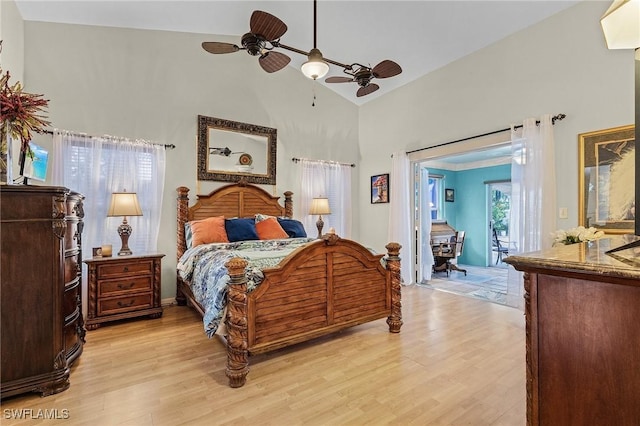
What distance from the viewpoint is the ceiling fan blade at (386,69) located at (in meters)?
2.87

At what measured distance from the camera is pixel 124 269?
3238 mm

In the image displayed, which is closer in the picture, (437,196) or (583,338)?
(583,338)

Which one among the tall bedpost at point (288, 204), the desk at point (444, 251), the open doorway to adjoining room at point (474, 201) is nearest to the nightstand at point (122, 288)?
the tall bedpost at point (288, 204)

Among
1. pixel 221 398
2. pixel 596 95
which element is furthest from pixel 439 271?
pixel 221 398

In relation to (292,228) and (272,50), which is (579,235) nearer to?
(272,50)

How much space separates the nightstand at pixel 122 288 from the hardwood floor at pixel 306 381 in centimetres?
18

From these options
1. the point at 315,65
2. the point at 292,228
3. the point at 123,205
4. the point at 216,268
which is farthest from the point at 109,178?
the point at 315,65

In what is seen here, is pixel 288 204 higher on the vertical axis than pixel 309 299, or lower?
higher

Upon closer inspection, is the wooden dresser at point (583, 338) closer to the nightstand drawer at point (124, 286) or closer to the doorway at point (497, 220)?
the nightstand drawer at point (124, 286)

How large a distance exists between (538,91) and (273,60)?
3.05 meters

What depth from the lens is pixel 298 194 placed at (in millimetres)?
5117

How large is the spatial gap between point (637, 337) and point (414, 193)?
430 cm

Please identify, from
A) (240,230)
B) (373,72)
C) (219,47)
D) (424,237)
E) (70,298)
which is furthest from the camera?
(424,237)

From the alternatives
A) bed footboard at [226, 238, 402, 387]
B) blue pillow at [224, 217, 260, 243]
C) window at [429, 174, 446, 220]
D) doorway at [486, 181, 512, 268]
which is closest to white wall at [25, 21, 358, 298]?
blue pillow at [224, 217, 260, 243]
